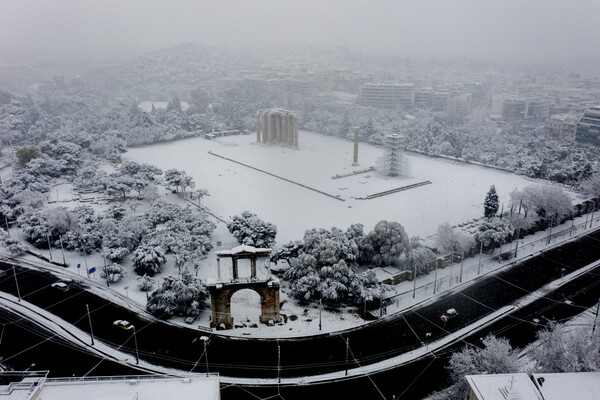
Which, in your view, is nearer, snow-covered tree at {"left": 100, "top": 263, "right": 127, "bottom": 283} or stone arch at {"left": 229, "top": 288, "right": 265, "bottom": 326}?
stone arch at {"left": 229, "top": 288, "right": 265, "bottom": 326}

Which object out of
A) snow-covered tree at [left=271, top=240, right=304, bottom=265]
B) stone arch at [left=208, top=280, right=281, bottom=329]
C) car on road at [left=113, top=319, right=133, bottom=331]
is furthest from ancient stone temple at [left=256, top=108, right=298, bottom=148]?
car on road at [left=113, top=319, right=133, bottom=331]

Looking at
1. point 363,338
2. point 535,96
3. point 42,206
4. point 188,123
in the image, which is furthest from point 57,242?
point 535,96

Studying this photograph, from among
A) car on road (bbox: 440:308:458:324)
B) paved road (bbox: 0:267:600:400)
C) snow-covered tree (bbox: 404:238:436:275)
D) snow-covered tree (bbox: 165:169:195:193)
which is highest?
snow-covered tree (bbox: 165:169:195:193)

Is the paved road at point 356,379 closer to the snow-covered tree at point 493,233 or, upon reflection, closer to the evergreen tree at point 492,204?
the snow-covered tree at point 493,233

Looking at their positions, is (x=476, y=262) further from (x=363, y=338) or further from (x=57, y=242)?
(x=57, y=242)

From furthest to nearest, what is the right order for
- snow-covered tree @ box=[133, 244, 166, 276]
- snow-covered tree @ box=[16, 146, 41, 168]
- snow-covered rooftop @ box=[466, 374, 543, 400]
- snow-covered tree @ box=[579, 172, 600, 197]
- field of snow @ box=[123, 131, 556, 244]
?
1. snow-covered tree @ box=[16, 146, 41, 168]
2. snow-covered tree @ box=[579, 172, 600, 197]
3. field of snow @ box=[123, 131, 556, 244]
4. snow-covered tree @ box=[133, 244, 166, 276]
5. snow-covered rooftop @ box=[466, 374, 543, 400]

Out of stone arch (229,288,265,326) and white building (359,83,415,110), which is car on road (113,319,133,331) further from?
white building (359,83,415,110)
